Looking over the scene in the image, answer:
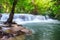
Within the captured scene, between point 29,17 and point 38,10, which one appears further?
point 38,10

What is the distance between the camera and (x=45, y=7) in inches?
2068

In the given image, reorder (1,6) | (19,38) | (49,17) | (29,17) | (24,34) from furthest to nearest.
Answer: (1,6) < (49,17) < (29,17) < (24,34) < (19,38)

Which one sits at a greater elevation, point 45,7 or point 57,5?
point 57,5

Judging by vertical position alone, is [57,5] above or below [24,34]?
above

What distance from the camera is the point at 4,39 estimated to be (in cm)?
1680

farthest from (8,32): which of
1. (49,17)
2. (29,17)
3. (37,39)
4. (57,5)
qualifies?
(49,17)

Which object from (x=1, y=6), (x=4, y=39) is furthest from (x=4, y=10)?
(x=4, y=39)

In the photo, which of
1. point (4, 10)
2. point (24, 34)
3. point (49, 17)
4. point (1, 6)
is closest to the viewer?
point (24, 34)

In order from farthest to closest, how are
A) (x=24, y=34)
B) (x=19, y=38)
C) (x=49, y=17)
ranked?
(x=49, y=17) → (x=24, y=34) → (x=19, y=38)

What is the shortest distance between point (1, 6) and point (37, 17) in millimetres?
10101

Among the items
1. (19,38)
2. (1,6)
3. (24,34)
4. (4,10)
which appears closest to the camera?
(19,38)

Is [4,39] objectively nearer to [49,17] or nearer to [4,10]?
[49,17]

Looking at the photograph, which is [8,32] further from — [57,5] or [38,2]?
[38,2]

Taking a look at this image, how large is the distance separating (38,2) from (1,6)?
9142 mm
